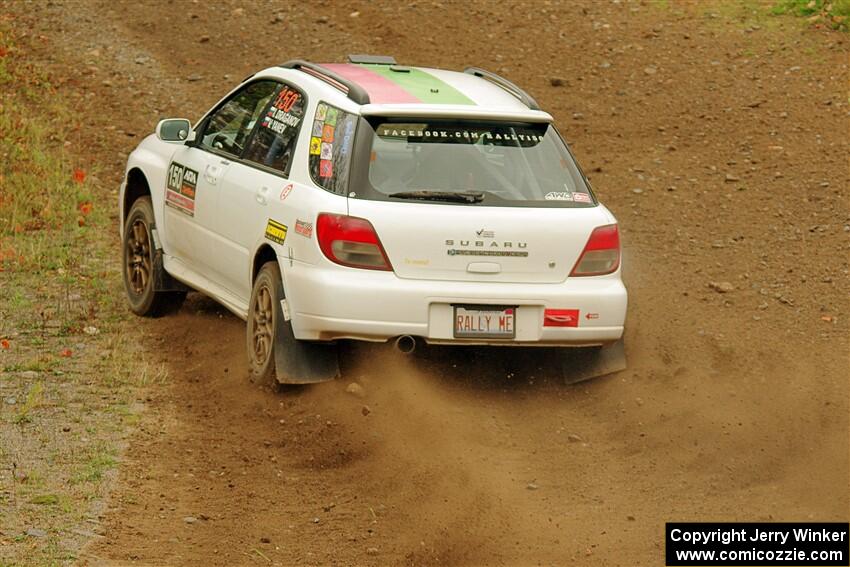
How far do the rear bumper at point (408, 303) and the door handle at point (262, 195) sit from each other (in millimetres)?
544

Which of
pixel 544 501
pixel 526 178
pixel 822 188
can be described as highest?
pixel 526 178

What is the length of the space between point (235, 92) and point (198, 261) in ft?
3.48

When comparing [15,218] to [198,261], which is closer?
[198,261]

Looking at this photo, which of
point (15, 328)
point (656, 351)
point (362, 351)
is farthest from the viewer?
point (15, 328)

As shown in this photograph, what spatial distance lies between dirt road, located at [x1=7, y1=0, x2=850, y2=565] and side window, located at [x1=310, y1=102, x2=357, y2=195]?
3.63 feet

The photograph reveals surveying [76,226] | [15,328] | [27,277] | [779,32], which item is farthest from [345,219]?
[779,32]

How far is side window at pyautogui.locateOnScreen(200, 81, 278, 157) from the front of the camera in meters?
8.64

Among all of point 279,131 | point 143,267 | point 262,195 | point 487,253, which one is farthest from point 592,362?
point 143,267

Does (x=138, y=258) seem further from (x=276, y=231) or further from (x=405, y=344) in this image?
(x=405, y=344)

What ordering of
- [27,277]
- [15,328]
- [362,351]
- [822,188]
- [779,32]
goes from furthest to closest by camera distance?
[779,32] < [822,188] < [27,277] < [15,328] < [362,351]

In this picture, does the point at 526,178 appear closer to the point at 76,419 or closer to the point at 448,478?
the point at 448,478

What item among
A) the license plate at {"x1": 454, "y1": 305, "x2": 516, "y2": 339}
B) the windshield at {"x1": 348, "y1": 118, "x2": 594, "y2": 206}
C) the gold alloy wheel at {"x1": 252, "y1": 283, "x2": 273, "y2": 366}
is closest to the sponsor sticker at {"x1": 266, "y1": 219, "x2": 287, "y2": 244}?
the gold alloy wheel at {"x1": 252, "y1": 283, "x2": 273, "y2": 366}

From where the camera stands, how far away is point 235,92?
898cm

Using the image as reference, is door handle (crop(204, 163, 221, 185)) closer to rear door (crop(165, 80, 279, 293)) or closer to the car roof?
rear door (crop(165, 80, 279, 293))
